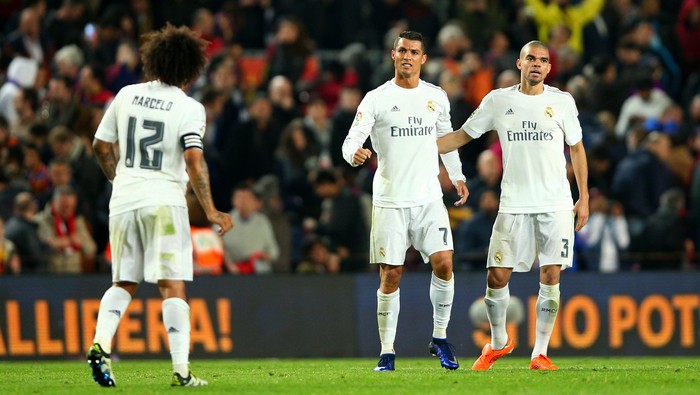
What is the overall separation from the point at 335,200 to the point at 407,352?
86.7 inches

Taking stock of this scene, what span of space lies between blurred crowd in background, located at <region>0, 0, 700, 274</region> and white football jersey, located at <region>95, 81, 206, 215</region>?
6114mm

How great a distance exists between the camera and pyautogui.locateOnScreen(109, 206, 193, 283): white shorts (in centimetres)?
984

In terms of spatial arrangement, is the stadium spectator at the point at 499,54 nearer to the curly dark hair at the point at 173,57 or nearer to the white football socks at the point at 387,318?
the white football socks at the point at 387,318

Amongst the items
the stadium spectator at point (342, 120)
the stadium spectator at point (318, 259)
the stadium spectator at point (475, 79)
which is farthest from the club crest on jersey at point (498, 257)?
the stadium spectator at point (475, 79)

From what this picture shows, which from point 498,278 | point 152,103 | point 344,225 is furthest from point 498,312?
point 344,225

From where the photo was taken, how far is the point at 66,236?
16891 mm

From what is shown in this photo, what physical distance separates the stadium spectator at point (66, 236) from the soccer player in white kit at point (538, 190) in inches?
261

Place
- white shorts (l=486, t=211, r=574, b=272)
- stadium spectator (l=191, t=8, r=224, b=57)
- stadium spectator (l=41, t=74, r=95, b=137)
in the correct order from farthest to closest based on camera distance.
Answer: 1. stadium spectator (l=191, t=8, r=224, b=57)
2. stadium spectator (l=41, t=74, r=95, b=137)
3. white shorts (l=486, t=211, r=574, b=272)

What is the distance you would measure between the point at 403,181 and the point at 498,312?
4.74 feet

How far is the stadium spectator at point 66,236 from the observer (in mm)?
16750

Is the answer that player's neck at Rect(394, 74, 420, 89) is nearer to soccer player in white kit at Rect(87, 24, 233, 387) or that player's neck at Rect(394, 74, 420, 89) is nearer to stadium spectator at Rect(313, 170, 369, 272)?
soccer player in white kit at Rect(87, 24, 233, 387)

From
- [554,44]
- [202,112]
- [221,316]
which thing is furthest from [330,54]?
[202,112]

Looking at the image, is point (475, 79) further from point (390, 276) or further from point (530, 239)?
point (390, 276)

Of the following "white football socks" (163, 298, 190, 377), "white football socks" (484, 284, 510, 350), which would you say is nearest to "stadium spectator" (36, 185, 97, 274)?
"white football socks" (484, 284, 510, 350)
